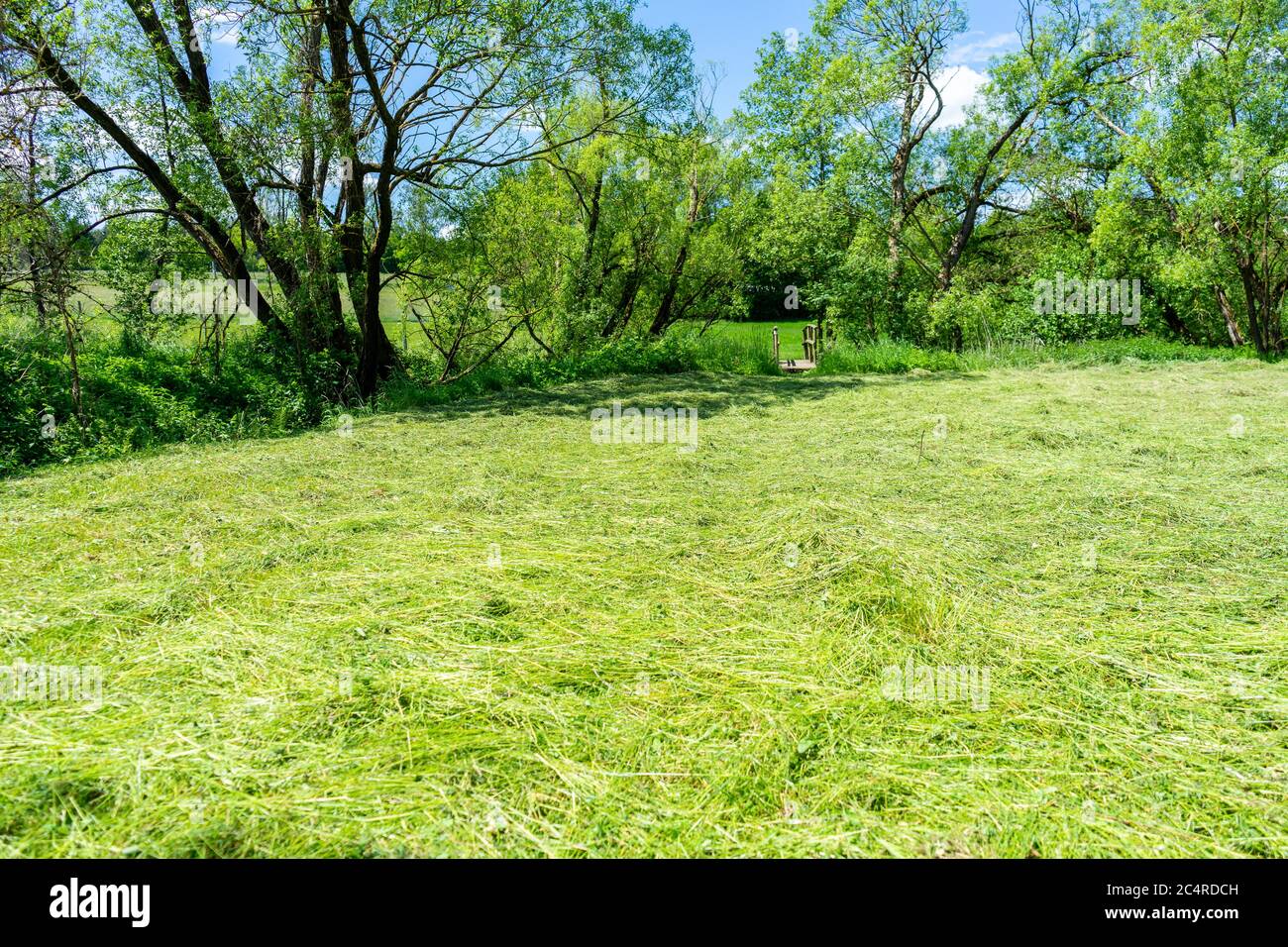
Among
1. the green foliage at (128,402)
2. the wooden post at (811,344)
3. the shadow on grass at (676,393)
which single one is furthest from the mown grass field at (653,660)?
the wooden post at (811,344)

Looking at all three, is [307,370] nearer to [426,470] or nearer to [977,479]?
[426,470]

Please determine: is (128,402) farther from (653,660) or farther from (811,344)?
(811,344)

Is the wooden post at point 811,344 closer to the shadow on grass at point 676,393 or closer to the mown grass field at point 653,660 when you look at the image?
the shadow on grass at point 676,393

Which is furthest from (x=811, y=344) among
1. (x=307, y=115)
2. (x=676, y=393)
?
(x=307, y=115)

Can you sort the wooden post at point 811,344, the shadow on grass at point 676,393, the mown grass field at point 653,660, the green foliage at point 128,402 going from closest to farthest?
1. the mown grass field at point 653,660
2. the green foliage at point 128,402
3. the shadow on grass at point 676,393
4. the wooden post at point 811,344

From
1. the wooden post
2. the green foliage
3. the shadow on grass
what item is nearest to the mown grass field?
the green foliage

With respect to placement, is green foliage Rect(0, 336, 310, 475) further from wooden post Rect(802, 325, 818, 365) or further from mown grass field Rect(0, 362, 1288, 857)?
wooden post Rect(802, 325, 818, 365)

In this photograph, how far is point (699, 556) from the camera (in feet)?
12.4

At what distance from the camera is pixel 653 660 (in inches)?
105

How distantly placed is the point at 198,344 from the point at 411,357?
3195 millimetres

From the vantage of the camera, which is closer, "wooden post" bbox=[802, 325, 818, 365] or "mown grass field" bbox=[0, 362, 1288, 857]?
"mown grass field" bbox=[0, 362, 1288, 857]

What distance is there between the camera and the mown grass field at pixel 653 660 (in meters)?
1.84

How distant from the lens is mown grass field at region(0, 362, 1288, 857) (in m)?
1.84
